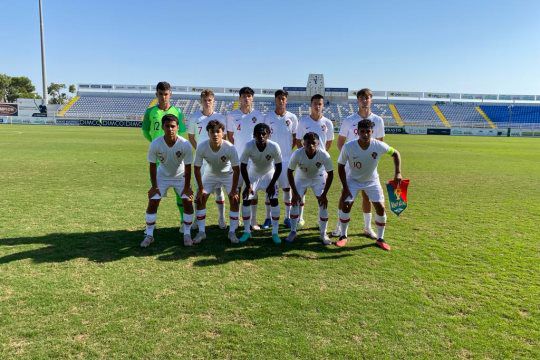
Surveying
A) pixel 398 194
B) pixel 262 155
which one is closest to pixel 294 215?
pixel 262 155

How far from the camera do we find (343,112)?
64812mm

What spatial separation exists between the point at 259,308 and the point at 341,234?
263 cm

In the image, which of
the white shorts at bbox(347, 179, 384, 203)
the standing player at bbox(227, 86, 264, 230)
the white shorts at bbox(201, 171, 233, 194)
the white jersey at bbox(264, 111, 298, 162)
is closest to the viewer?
the white shorts at bbox(347, 179, 384, 203)

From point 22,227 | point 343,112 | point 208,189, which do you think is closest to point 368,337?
point 208,189

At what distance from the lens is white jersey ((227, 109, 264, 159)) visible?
6.67 m

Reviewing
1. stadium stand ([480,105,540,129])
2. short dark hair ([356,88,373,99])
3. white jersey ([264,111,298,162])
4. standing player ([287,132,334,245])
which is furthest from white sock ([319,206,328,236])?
stadium stand ([480,105,540,129])

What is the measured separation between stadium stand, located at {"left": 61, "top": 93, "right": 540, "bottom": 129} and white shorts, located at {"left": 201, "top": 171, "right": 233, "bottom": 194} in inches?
2194

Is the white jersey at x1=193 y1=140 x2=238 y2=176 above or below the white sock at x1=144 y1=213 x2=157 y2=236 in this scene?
above

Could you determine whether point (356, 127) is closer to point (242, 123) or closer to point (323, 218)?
point (323, 218)

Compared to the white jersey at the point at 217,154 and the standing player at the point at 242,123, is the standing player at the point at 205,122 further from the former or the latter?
the white jersey at the point at 217,154

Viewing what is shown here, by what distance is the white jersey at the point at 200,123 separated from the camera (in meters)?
6.34

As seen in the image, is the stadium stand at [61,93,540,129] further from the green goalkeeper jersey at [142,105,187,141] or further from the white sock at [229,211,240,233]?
the white sock at [229,211,240,233]

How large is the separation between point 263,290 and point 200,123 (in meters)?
3.51

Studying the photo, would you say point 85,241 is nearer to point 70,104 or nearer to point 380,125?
point 380,125
